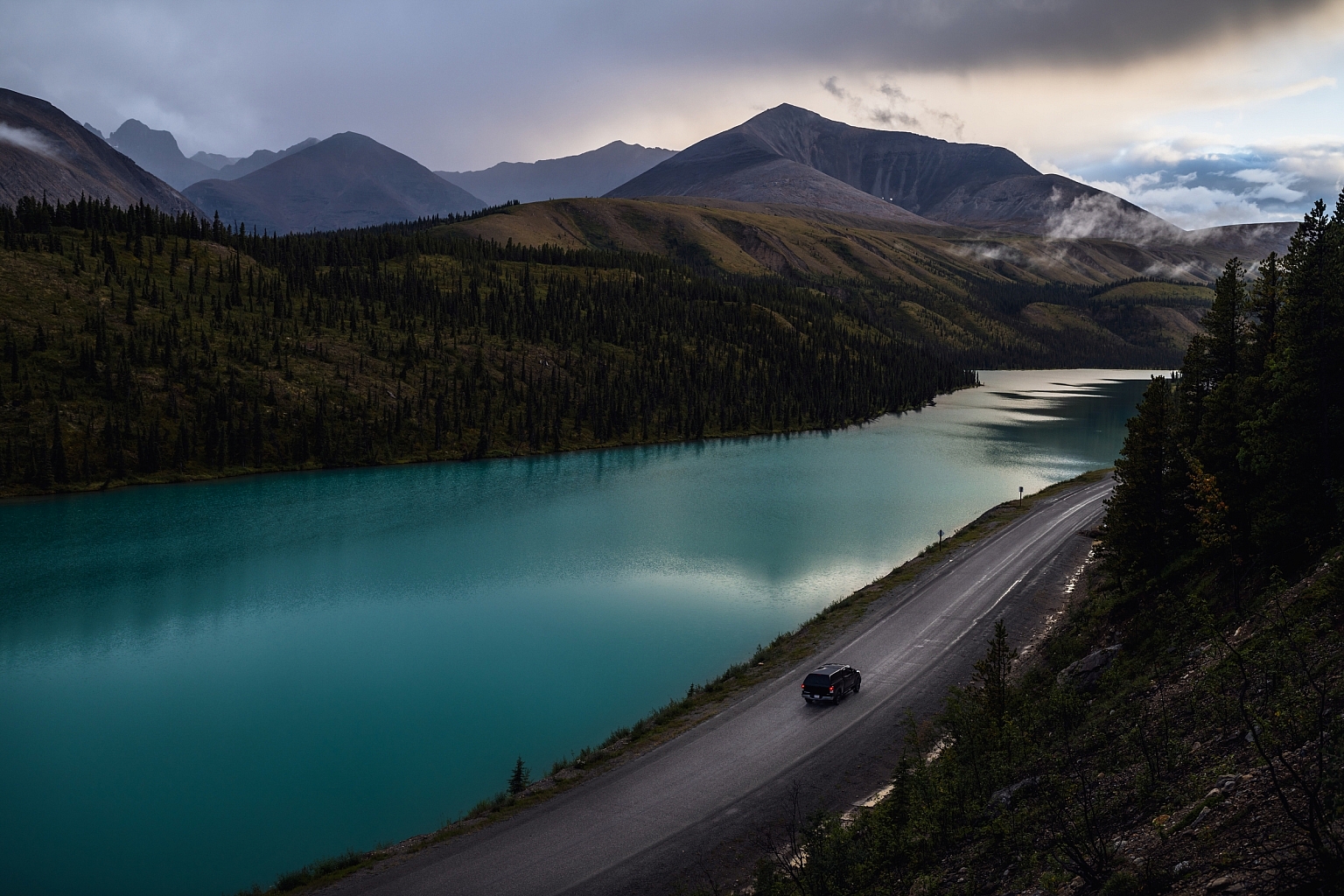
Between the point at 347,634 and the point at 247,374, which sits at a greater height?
the point at 247,374

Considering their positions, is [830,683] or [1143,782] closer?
[1143,782]

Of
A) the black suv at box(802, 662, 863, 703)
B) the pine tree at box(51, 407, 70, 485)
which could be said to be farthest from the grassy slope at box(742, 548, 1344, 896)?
the pine tree at box(51, 407, 70, 485)

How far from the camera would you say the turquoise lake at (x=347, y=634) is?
114 feet

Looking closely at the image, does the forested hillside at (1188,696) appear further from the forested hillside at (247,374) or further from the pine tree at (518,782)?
the forested hillside at (247,374)

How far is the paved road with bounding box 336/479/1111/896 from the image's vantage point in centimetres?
2764

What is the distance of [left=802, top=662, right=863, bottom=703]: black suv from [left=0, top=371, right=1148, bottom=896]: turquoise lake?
8.85 meters

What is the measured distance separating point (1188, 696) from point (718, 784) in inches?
702

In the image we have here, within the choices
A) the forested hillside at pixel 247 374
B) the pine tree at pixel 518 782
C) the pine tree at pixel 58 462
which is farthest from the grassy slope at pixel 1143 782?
the forested hillside at pixel 247 374

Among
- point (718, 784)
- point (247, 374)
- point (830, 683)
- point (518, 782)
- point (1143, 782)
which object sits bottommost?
point (518, 782)

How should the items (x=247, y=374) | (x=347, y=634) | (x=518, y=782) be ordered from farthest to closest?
(x=247, y=374) → (x=347, y=634) → (x=518, y=782)

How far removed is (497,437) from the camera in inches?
6191

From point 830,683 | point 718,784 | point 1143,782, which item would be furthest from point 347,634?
point 1143,782

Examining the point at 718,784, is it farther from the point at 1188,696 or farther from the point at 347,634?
the point at 347,634

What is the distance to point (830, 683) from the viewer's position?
4072 centimetres
